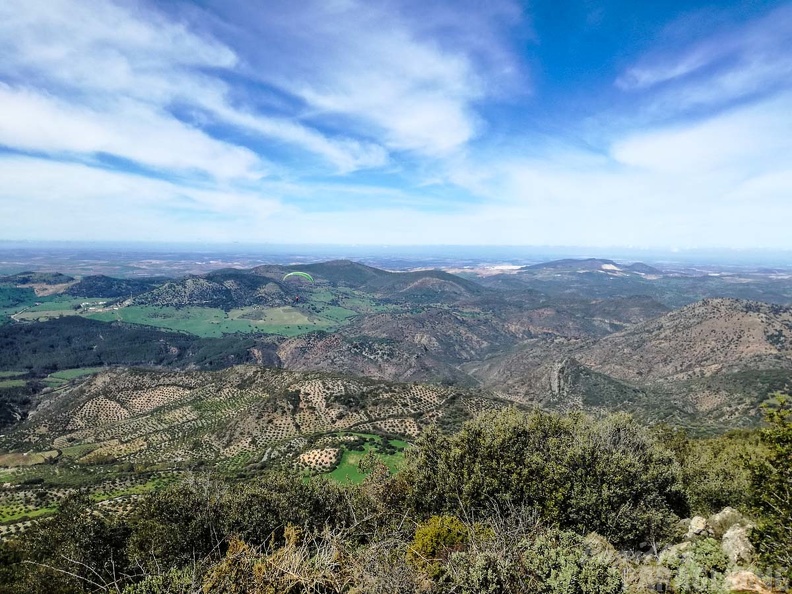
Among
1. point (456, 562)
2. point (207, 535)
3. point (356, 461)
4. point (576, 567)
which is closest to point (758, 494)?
point (576, 567)

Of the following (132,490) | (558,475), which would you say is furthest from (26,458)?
(558,475)

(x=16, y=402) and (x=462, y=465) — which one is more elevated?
(x=462, y=465)

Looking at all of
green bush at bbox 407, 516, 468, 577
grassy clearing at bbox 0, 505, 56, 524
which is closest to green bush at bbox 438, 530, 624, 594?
green bush at bbox 407, 516, 468, 577

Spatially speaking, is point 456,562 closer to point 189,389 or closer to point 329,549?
point 329,549

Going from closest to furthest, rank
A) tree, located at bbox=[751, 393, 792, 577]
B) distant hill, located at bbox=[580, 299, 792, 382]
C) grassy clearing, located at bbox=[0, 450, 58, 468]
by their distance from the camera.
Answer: tree, located at bbox=[751, 393, 792, 577], grassy clearing, located at bbox=[0, 450, 58, 468], distant hill, located at bbox=[580, 299, 792, 382]

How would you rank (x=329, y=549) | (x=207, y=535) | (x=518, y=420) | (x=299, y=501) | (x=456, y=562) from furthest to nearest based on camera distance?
1. (x=518, y=420)
2. (x=299, y=501)
3. (x=207, y=535)
4. (x=329, y=549)
5. (x=456, y=562)

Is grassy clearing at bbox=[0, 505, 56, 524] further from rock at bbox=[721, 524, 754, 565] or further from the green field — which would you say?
rock at bbox=[721, 524, 754, 565]

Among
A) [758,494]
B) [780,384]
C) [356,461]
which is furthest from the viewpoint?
[780,384]
